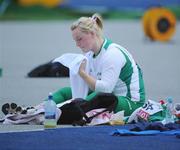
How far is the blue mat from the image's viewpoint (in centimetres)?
841

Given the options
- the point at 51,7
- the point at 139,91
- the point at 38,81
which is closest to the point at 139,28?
the point at 51,7

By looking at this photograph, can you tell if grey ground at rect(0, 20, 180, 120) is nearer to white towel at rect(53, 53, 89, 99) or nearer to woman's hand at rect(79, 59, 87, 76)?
white towel at rect(53, 53, 89, 99)

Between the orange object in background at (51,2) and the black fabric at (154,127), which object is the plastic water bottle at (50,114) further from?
the orange object in background at (51,2)

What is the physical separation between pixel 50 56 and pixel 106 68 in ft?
36.9

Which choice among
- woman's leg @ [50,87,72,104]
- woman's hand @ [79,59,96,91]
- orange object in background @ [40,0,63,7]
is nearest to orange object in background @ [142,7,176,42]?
orange object in background @ [40,0,63,7]

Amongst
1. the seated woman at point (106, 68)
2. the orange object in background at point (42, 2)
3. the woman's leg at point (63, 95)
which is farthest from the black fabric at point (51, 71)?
the orange object in background at point (42, 2)

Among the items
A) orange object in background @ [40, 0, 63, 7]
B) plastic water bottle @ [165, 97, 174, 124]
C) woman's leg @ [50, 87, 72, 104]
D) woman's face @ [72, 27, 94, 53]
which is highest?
orange object in background @ [40, 0, 63, 7]

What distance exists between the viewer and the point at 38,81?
15.7 m

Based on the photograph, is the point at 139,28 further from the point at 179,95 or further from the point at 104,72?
the point at 104,72

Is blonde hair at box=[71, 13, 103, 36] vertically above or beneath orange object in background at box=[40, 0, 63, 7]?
beneath

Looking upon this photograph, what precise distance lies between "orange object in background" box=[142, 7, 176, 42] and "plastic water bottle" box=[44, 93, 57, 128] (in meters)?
16.5

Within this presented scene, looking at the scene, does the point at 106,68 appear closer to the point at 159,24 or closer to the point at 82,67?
the point at 82,67

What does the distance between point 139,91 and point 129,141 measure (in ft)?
5.46

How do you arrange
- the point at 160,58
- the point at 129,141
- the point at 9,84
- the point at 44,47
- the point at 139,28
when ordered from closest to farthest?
the point at 129,141, the point at 9,84, the point at 160,58, the point at 44,47, the point at 139,28
